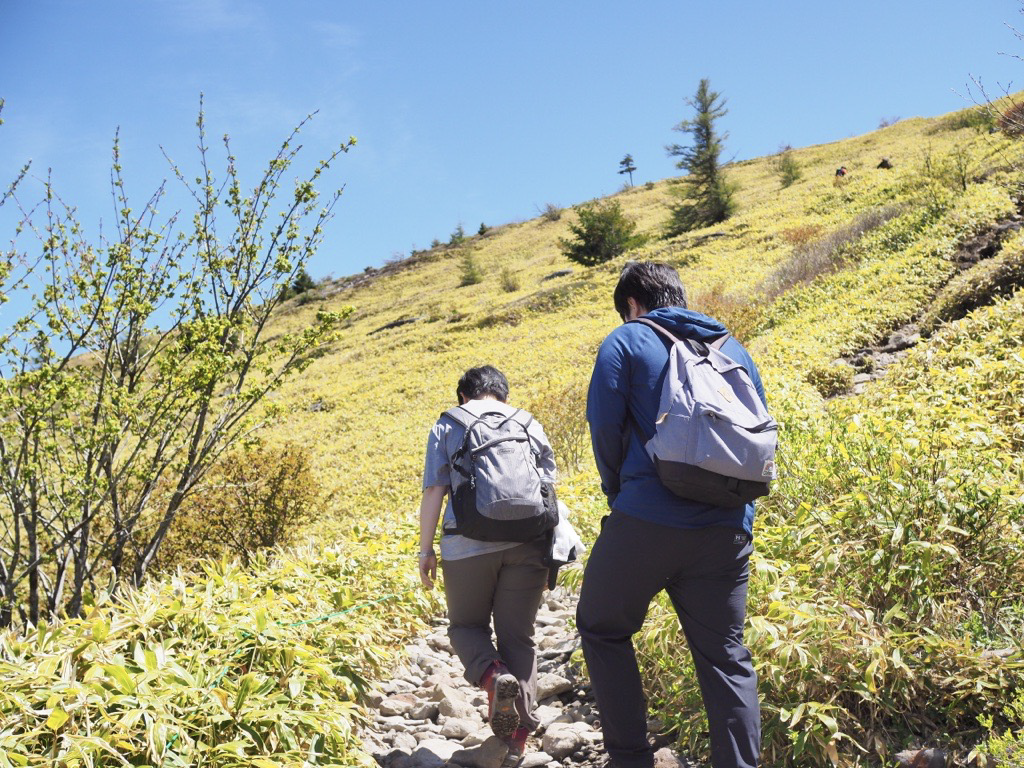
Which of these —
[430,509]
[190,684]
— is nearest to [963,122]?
[430,509]

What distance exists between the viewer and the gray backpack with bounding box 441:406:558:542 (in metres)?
3.16

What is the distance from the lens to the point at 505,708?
10.5 ft

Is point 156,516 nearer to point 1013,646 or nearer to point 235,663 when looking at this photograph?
point 235,663

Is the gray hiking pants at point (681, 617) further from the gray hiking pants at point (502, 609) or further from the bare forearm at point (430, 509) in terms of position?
the bare forearm at point (430, 509)

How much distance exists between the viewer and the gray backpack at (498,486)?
316 cm

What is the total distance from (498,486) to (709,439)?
1052 mm

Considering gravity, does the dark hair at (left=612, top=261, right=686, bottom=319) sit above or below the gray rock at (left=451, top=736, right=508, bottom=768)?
above

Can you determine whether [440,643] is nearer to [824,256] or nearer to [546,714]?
[546,714]

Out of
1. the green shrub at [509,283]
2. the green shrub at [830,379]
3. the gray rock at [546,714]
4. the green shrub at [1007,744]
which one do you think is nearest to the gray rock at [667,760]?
the gray rock at [546,714]

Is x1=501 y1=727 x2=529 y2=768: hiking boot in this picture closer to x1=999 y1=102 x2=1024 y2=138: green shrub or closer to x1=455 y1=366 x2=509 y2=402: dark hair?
x1=455 y1=366 x2=509 y2=402: dark hair

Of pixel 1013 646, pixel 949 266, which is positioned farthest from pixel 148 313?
pixel 949 266

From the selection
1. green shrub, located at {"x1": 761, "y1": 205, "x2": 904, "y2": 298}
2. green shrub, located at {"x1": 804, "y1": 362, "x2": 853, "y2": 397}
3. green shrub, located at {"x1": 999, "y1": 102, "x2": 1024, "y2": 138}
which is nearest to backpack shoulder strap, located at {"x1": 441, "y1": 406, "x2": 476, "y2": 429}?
green shrub, located at {"x1": 999, "y1": 102, "x2": 1024, "y2": 138}

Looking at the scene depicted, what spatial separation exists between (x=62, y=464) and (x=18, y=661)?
2556mm

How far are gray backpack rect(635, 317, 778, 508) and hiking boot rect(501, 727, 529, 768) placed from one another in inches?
60.5
